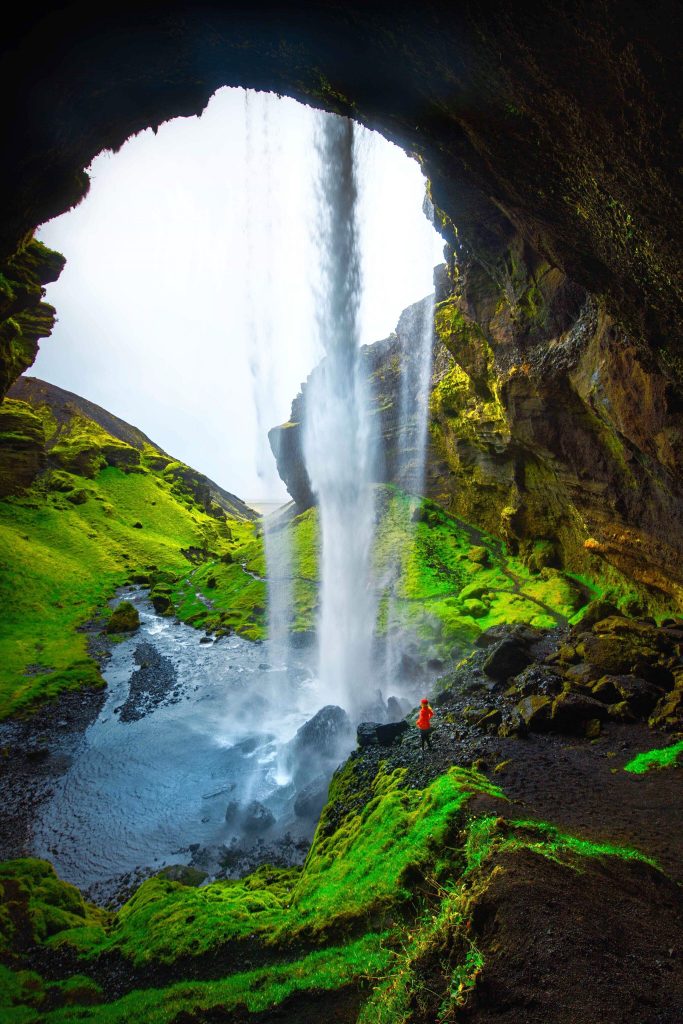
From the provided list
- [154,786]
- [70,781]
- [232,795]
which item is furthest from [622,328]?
[70,781]

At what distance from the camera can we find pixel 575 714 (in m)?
13.2

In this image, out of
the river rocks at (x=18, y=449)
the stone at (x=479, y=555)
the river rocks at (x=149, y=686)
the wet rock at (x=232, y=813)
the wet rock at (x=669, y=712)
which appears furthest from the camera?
the river rocks at (x=18, y=449)

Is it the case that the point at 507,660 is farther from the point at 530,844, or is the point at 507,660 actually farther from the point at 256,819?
the point at 256,819

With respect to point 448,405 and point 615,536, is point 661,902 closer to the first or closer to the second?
point 615,536

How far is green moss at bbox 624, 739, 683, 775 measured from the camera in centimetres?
1059

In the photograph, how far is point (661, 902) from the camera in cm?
618

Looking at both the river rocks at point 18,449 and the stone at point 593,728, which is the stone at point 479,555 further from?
the river rocks at point 18,449

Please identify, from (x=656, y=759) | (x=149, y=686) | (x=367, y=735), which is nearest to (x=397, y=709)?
(x=367, y=735)

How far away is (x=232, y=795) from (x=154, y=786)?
3.82m

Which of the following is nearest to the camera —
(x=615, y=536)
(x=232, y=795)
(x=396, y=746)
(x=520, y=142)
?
(x=520, y=142)

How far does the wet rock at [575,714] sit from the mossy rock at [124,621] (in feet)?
126

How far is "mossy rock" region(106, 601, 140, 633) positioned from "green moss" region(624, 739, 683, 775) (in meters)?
40.7

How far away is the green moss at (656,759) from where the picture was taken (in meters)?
10.6

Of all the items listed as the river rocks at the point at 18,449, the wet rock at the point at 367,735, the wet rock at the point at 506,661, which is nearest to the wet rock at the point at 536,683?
the wet rock at the point at 506,661
